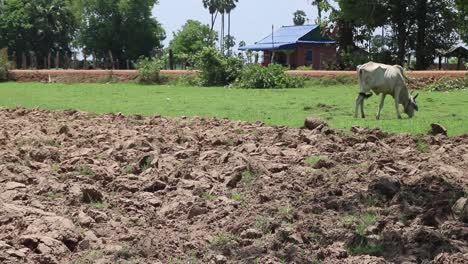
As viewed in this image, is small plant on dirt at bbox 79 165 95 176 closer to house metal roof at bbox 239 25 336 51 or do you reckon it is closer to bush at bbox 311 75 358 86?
bush at bbox 311 75 358 86

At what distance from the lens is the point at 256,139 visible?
40.7ft

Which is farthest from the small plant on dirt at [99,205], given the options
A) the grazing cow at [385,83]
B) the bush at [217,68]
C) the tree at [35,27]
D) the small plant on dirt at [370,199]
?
the tree at [35,27]

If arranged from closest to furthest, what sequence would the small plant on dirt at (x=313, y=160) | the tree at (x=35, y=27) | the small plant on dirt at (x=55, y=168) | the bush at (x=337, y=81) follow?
the small plant on dirt at (x=55, y=168), the small plant on dirt at (x=313, y=160), the bush at (x=337, y=81), the tree at (x=35, y=27)

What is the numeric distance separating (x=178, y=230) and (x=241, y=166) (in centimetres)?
218

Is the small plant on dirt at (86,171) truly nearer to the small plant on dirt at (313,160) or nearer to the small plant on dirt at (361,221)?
the small plant on dirt at (313,160)

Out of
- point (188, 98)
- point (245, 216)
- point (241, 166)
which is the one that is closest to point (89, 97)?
point (188, 98)

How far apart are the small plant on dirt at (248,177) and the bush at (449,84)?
1856cm

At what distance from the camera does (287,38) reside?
A: 5862cm

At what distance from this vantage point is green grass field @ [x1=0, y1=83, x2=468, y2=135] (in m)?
15.8

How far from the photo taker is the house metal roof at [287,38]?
5703 centimetres

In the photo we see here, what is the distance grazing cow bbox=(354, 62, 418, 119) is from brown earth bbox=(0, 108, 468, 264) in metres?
4.72

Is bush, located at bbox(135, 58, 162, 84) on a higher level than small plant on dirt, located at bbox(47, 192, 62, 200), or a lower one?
higher

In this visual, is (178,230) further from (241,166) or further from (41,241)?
(241,166)

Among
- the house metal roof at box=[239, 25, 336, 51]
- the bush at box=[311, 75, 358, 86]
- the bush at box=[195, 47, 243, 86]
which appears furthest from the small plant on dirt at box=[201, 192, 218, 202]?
the house metal roof at box=[239, 25, 336, 51]
